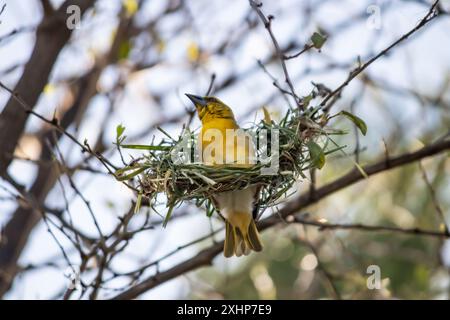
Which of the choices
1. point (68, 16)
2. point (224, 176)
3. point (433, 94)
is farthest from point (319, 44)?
point (433, 94)

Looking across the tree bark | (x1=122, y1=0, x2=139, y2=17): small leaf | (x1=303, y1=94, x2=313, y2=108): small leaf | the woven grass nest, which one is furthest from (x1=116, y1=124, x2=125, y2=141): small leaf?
(x1=122, y1=0, x2=139, y2=17): small leaf

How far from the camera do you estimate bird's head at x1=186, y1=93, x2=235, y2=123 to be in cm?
361

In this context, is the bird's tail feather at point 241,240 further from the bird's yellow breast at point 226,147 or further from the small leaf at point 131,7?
the small leaf at point 131,7

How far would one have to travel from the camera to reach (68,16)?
162 inches

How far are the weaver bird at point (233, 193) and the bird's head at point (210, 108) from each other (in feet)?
0.28

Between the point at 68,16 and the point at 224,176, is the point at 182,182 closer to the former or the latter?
the point at 224,176

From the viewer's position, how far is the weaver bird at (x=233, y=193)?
2.97 meters

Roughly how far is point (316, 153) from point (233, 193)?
447mm

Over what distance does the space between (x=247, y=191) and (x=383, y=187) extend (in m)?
4.02

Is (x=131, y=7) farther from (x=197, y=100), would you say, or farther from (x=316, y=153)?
(x=316, y=153)

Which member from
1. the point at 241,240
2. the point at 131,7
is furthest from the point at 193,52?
the point at 241,240

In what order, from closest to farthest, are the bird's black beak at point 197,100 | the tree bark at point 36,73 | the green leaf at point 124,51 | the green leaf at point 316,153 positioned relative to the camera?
the green leaf at point 316,153, the bird's black beak at point 197,100, the tree bark at point 36,73, the green leaf at point 124,51

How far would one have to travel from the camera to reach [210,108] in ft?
12.1

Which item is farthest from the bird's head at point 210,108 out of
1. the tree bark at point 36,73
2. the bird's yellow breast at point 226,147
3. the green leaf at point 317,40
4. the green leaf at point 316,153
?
the tree bark at point 36,73
